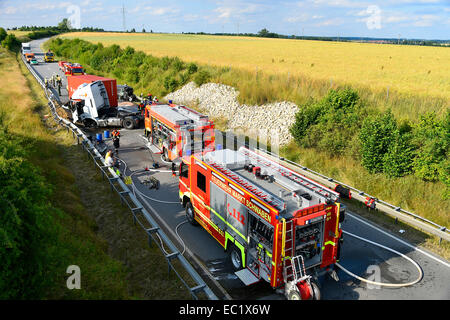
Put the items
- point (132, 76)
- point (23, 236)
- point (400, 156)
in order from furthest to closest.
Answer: point (132, 76) → point (400, 156) → point (23, 236)

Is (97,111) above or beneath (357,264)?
above

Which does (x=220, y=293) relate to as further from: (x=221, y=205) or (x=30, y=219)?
(x=30, y=219)

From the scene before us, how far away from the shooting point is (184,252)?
1100cm

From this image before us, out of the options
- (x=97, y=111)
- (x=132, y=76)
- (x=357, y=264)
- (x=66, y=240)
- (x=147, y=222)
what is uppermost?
(x=132, y=76)

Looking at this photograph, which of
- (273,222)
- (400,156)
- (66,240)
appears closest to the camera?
(273,222)

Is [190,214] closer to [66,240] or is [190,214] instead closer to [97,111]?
A: [66,240]

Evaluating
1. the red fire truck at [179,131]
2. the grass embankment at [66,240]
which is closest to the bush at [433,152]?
the red fire truck at [179,131]

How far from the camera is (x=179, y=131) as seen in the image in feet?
55.2

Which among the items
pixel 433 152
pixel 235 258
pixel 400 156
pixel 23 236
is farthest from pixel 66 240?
pixel 433 152

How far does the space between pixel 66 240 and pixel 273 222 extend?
590 centimetres

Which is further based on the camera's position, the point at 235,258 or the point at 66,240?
the point at 235,258

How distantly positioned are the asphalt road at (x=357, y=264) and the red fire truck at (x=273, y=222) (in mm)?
542

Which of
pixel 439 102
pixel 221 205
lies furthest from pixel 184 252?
pixel 439 102

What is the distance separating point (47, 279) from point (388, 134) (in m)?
14.6
